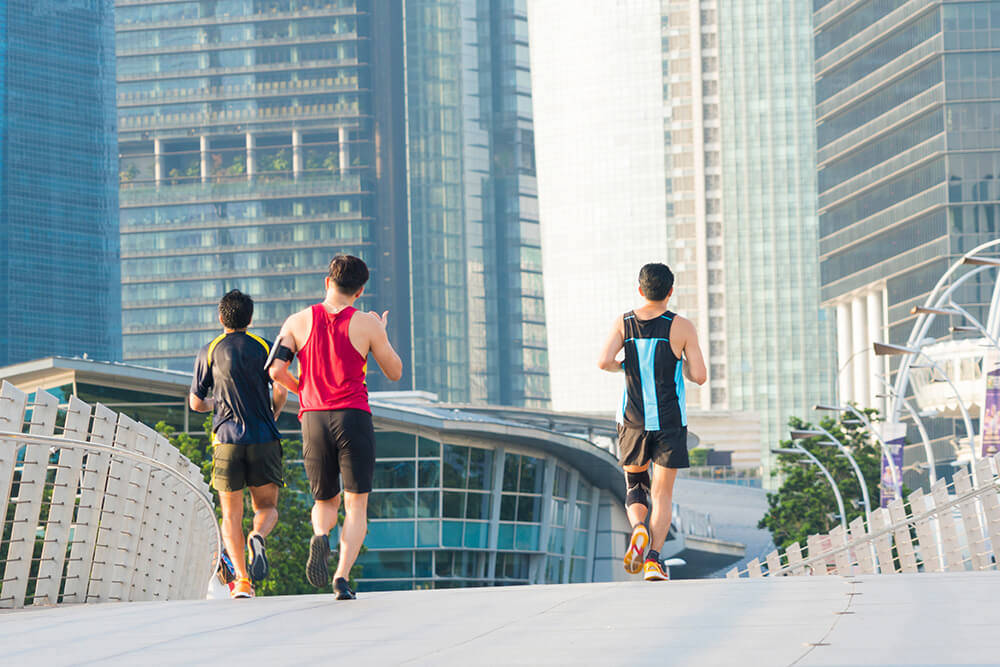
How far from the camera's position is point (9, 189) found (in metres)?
134

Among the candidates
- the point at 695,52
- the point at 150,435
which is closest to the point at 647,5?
the point at 695,52

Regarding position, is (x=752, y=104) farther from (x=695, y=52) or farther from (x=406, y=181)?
(x=406, y=181)

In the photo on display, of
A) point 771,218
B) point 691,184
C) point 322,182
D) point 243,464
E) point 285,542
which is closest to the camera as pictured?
point 243,464

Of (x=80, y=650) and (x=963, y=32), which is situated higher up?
(x=963, y=32)

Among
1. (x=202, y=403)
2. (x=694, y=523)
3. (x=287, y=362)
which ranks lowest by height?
(x=694, y=523)

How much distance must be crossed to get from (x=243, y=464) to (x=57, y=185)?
131137 mm

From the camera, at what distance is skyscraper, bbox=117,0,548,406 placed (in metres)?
160

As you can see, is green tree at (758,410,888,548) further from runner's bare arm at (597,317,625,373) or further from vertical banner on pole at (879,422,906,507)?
runner's bare arm at (597,317,625,373)

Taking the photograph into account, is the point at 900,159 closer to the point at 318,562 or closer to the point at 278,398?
the point at 278,398

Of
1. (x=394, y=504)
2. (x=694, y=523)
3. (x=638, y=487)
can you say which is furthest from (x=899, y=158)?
(x=638, y=487)

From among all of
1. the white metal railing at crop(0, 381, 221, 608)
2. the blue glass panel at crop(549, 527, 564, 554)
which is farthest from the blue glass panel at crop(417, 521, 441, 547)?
the white metal railing at crop(0, 381, 221, 608)

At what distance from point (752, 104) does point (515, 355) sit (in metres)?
36.8

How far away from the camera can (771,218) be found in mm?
176125

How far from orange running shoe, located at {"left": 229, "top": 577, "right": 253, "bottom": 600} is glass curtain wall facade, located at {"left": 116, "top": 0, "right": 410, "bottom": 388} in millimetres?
145377
